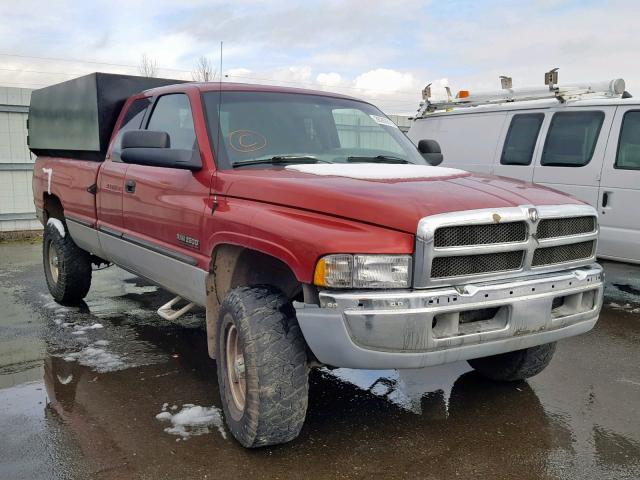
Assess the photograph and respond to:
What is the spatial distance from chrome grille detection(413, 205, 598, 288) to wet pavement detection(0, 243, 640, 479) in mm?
962

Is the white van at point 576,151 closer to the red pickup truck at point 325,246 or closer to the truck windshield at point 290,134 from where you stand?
the red pickup truck at point 325,246

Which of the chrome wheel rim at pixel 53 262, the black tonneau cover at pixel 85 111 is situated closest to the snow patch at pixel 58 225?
the chrome wheel rim at pixel 53 262

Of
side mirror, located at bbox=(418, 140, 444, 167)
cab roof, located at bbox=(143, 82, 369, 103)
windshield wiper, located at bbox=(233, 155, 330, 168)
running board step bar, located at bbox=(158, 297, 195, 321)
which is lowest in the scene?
running board step bar, located at bbox=(158, 297, 195, 321)

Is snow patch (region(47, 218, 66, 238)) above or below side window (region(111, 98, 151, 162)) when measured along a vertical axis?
below

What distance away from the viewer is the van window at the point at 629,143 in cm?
623

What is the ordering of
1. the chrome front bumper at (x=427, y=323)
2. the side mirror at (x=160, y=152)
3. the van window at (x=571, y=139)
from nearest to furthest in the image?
1. the chrome front bumper at (x=427, y=323)
2. the side mirror at (x=160, y=152)
3. the van window at (x=571, y=139)

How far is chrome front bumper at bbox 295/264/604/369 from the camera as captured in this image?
106 inches

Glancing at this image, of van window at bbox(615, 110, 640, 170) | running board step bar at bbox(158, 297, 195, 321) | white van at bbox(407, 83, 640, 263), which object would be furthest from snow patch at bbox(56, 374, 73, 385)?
van window at bbox(615, 110, 640, 170)

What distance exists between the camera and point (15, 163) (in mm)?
10148

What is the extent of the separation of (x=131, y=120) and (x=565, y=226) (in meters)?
3.43

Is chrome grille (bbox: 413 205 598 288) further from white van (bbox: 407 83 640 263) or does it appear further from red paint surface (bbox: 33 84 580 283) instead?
white van (bbox: 407 83 640 263)

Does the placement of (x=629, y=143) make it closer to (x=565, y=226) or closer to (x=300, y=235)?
(x=565, y=226)

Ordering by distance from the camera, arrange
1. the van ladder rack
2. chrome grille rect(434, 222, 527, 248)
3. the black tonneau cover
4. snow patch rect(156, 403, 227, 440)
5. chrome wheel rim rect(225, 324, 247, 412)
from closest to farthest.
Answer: chrome grille rect(434, 222, 527, 248), chrome wheel rim rect(225, 324, 247, 412), snow patch rect(156, 403, 227, 440), the black tonneau cover, the van ladder rack

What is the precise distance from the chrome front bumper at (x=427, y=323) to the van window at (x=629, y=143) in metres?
3.81
